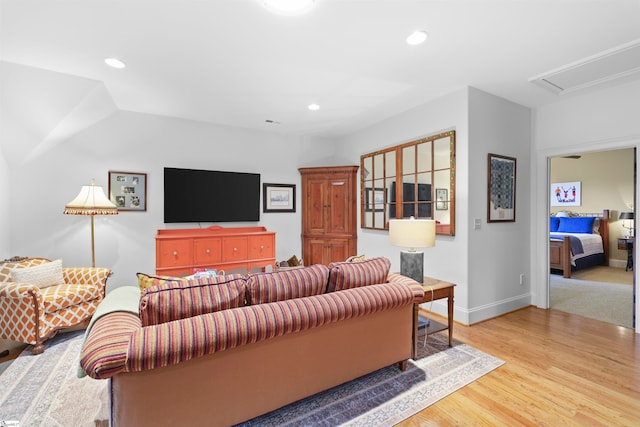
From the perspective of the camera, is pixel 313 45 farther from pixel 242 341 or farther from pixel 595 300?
pixel 595 300

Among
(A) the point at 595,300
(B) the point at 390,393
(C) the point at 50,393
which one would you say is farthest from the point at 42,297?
(A) the point at 595,300

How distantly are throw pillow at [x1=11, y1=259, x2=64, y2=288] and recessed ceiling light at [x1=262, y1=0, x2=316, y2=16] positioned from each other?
3110mm

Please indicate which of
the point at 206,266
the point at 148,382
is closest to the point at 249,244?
the point at 206,266

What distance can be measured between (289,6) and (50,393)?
300 centimetres

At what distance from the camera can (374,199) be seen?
176 inches

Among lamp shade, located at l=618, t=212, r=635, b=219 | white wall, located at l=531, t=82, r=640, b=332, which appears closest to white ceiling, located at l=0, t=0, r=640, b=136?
white wall, located at l=531, t=82, r=640, b=332

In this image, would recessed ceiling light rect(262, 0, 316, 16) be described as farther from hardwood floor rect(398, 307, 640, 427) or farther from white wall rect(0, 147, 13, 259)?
white wall rect(0, 147, 13, 259)

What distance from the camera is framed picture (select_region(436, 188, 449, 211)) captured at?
332cm

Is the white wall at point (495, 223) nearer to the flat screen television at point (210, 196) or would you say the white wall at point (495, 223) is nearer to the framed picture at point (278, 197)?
the framed picture at point (278, 197)

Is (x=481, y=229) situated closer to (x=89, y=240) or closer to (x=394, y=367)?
(x=394, y=367)

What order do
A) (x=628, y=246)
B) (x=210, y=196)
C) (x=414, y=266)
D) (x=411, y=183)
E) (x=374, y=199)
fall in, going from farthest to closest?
(x=628, y=246) < (x=374, y=199) < (x=210, y=196) < (x=411, y=183) < (x=414, y=266)

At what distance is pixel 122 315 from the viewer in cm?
150

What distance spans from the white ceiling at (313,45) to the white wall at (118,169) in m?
0.63

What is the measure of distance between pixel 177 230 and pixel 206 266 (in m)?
0.70
